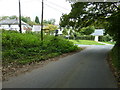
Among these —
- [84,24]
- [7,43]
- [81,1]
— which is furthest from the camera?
[84,24]

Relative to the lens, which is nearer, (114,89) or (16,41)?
(114,89)

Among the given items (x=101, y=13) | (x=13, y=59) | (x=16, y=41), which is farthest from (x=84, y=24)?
(x=13, y=59)

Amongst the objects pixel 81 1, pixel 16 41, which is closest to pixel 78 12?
pixel 81 1

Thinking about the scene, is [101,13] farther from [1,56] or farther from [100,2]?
[1,56]

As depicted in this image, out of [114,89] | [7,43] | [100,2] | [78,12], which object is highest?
[100,2]

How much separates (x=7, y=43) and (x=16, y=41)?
1.06 meters

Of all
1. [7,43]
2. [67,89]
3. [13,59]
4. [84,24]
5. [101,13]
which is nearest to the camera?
[67,89]

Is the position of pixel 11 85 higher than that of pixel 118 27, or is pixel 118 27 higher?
pixel 118 27

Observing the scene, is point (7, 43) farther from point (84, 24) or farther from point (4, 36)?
point (84, 24)

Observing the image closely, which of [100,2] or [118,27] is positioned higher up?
[100,2]

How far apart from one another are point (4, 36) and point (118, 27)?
8.62 metres

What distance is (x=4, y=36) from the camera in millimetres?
9875

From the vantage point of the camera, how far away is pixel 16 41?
9.92 meters

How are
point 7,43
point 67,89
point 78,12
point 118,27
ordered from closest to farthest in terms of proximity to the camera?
point 67,89 < point 118,27 < point 7,43 < point 78,12
